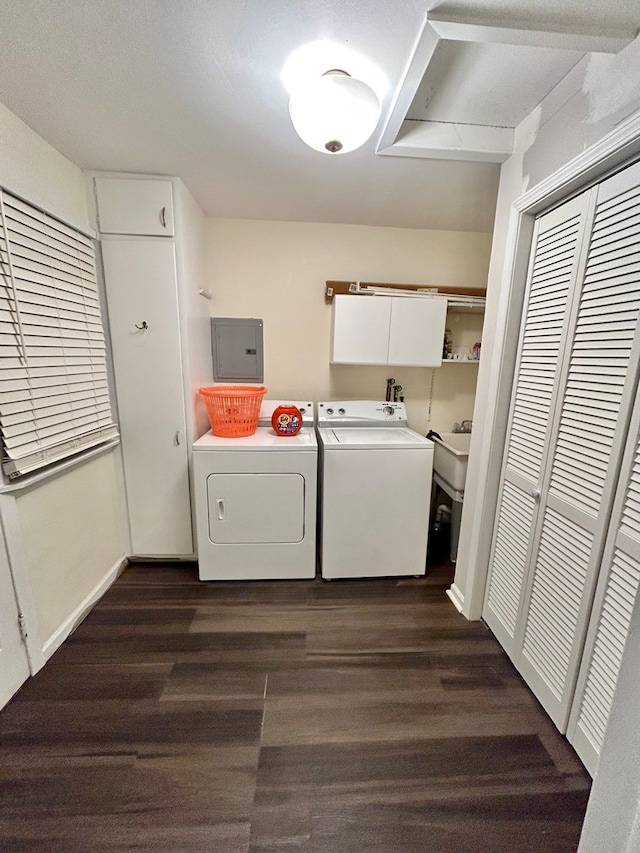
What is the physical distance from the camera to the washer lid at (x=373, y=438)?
2.03 meters

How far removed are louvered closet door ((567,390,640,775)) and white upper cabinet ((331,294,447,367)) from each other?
147 cm

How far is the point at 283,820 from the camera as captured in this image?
3.48 ft

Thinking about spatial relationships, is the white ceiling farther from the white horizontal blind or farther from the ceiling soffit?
the white horizontal blind

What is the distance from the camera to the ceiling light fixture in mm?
1116

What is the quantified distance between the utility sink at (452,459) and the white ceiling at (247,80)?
5.18 ft

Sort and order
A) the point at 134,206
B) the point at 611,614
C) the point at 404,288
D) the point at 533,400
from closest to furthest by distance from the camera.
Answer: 1. the point at 611,614
2. the point at 533,400
3. the point at 134,206
4. the point at 404,288

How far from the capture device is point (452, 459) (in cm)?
229

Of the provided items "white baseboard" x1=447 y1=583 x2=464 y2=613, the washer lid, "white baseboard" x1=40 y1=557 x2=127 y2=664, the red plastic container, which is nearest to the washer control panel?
the washer lid

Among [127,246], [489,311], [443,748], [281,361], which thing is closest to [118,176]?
[127,246]

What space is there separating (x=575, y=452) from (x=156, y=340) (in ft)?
7.18

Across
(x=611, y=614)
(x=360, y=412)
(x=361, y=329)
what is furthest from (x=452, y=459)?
(x=611, y=614)

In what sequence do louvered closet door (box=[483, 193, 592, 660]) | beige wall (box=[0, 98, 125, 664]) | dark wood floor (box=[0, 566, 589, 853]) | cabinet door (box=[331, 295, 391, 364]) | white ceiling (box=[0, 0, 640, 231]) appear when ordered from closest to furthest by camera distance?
white ceiling (box=[0, 0, 640, 231]), dark wood floor (box=[0, 566, 589, 853]), louvered closet door (box=[483, 193, 592, 660]), beige wall (box=[0, 98, 125, 664]), cabinet door (box=[331, 295, 391, 364])

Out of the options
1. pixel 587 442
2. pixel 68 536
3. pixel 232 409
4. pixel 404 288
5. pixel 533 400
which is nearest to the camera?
pixel 587 442

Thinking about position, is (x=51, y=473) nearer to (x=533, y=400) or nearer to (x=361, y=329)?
(x=361, y=329)
